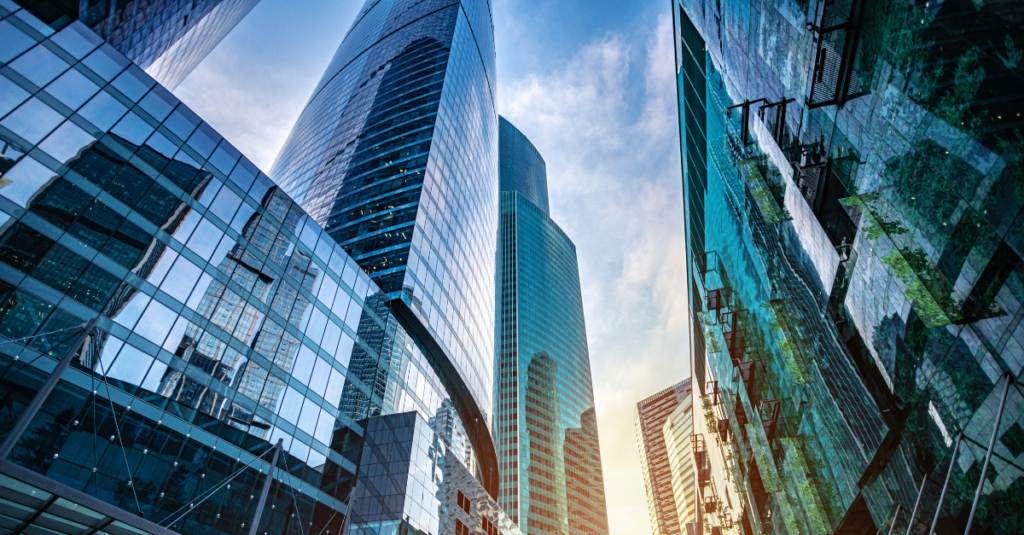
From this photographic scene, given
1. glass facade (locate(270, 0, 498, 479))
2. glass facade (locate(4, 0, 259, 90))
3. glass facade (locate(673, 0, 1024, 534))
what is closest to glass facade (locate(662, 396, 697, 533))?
glass facade (locate(270, 0, 498, 479))

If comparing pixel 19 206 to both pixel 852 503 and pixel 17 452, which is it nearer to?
pixel 17 452

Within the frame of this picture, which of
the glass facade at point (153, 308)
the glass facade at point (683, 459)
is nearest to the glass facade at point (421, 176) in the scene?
A: the glass facade at point (153, 308)

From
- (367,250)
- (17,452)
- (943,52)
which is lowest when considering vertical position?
(17,452)

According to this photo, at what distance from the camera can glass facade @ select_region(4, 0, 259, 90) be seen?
794 inches

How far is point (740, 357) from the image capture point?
134 ft

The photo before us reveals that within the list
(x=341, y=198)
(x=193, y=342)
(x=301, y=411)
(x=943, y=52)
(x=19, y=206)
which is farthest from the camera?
(x=341, y=198)

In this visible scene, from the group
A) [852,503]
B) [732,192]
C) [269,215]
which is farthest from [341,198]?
[852,503]

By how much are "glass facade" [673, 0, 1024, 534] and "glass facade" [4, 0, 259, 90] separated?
27.6 metres

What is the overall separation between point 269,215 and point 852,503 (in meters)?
32.2

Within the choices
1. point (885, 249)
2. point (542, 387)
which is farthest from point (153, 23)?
point (542, 387)

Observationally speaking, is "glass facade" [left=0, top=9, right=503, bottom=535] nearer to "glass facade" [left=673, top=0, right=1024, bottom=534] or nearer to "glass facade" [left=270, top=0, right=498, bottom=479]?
"glass facade" [left=270, top=0, right=498, bottom=479]

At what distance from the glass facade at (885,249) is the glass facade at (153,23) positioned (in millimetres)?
27606

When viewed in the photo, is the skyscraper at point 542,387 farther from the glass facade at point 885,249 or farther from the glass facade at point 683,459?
the glass facade at point 885,249

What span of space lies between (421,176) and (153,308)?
39311 millimetres
